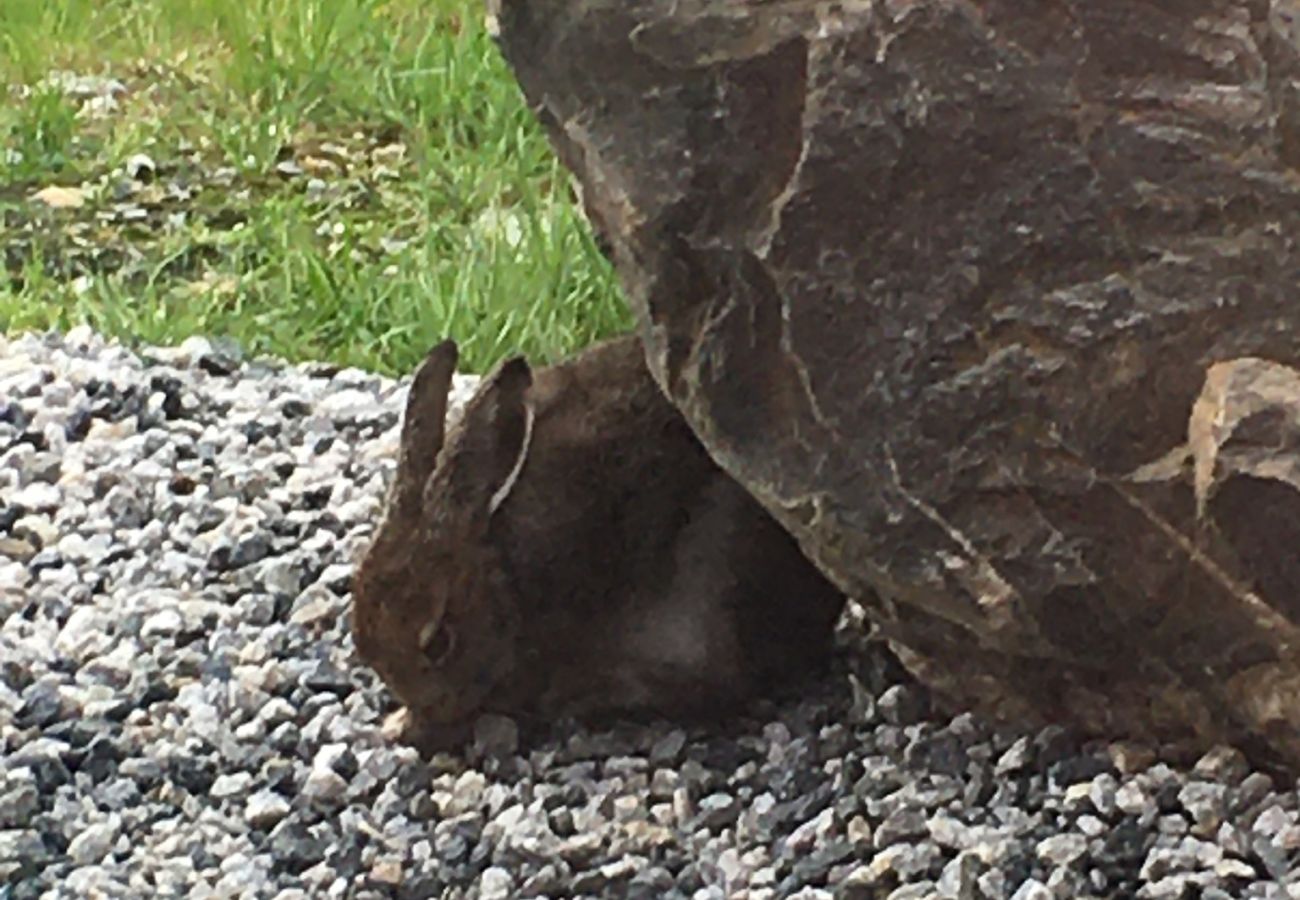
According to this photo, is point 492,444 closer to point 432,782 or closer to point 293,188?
point 432,782

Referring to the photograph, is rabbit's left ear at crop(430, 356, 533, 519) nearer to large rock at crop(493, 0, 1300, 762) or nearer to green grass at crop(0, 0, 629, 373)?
large rock at crop(493, 0, 1300, 762)

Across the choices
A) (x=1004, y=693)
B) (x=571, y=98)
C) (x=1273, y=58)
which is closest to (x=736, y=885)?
(x=1004, y=693)

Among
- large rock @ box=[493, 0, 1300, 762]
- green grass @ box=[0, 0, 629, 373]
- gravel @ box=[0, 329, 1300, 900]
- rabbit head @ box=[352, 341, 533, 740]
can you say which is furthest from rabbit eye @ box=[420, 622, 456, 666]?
green grass @ box=[0, 0, 629, 373]

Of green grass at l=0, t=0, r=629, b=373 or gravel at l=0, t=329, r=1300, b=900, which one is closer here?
gravel at l=0, t=329, r=1300, b=900

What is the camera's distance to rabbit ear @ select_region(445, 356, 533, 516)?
2.44 metres

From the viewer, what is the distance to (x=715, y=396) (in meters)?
2.19

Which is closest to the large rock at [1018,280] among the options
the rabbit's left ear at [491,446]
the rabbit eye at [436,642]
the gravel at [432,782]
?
the gravel at [432,782]

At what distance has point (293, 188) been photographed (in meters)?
5.19

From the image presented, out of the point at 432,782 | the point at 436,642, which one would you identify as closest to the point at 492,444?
the point at 436,642

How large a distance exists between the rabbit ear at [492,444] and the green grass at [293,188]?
1.54 meters

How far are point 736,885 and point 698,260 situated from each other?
0.68m

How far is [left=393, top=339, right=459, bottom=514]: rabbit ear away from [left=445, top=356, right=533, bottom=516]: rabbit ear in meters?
0.03

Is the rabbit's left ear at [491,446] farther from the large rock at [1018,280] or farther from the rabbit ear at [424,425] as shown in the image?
the large rock at [1018,280]

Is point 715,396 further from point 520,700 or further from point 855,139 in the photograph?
point 520,700
